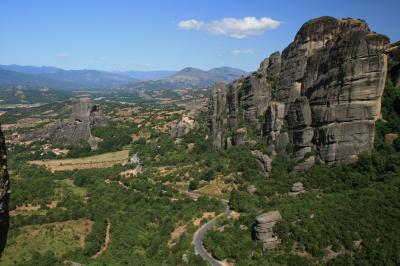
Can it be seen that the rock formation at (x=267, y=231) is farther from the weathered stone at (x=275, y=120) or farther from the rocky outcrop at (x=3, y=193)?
the rocky outcrop at (x=3, y=193)

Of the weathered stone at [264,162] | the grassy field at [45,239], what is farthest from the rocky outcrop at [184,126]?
the grassy field at [45,239]

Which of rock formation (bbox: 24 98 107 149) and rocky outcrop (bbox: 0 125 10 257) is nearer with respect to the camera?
rocky outcrop (bbox: 0 125 10 257)

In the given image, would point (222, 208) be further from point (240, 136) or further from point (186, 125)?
point (186, 125)

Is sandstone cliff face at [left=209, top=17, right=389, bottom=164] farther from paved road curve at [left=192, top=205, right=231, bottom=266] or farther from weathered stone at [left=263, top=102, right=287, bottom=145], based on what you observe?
paved road curve at [left=192, top=205, right=231, bottom=266]

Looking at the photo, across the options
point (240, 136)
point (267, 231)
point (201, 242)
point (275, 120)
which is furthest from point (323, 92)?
point (201, 242)

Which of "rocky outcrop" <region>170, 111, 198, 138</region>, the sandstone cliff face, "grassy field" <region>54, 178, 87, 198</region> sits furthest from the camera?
"rocky outcrop" <region>170, 111, 198, 138</region>

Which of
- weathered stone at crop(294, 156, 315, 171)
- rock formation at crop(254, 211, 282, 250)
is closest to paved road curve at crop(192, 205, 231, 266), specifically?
rock formation at crop(254, 211, 282, 250)
